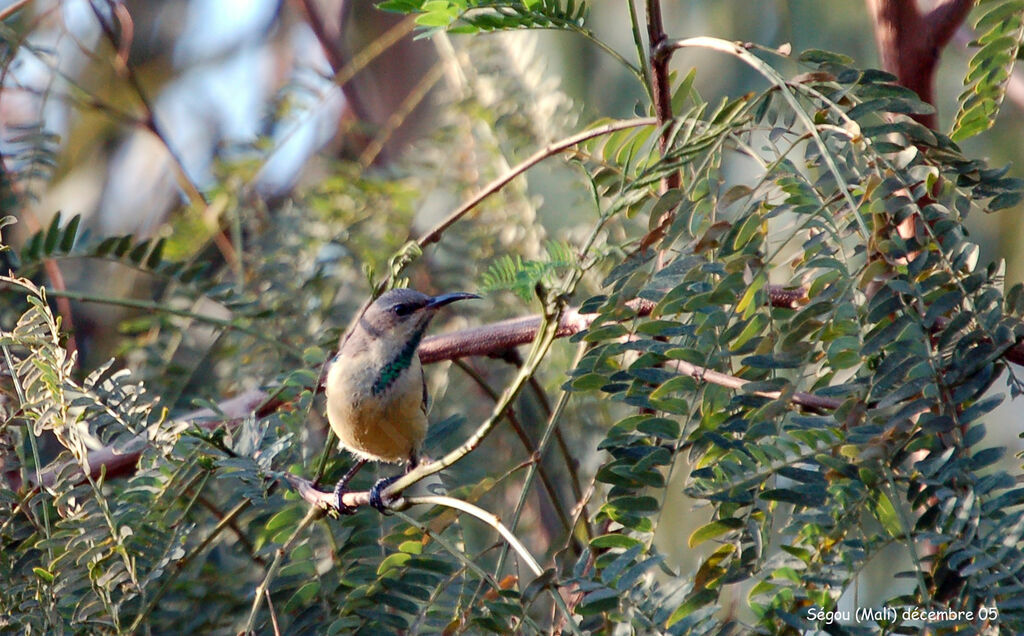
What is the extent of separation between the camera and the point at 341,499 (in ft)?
7.04

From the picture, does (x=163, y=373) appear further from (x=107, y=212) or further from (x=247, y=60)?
(x=247, y=60)

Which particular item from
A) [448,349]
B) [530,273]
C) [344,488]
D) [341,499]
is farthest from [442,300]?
[530,273]

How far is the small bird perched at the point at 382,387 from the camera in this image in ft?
→ 8.75

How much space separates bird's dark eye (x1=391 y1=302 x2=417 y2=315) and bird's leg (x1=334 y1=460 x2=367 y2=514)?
498 millimetres

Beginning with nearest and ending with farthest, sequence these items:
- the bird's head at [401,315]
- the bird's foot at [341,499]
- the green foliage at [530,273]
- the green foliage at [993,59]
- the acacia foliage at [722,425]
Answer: the acacia foliage at [722,425] → the green foliage at [530,273] → the green foliage at [993,59] → the bird's foot at [341,499] → the bird's head at [401,315]

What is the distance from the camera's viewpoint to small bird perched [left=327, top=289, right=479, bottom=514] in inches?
105

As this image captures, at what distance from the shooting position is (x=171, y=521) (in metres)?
→ 2.21

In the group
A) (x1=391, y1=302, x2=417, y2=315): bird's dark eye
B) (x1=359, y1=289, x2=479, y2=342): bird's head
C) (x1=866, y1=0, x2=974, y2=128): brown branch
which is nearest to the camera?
(x1=866, y1=0, x2=974, y2=128): brown branch

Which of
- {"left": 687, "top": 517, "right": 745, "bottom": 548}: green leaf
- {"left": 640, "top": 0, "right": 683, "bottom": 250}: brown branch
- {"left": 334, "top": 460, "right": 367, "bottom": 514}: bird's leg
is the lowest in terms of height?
{"left": 334, "top": 460, "right": 367, "bottom": 514}: bird's leg

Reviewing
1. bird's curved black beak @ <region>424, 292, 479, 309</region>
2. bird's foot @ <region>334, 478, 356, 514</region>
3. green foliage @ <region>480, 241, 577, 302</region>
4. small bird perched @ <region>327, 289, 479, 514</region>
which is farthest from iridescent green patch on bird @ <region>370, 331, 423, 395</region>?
green foliage @ <region>480, 241, 577, 302</region>

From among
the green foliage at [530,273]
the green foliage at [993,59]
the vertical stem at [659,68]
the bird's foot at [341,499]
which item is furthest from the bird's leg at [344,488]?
the green foliage at [993,59]

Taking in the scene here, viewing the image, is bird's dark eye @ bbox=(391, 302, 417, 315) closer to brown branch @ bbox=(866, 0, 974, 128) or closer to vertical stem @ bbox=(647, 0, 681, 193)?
vertical stem @ bbox=(647, 0, 681, 193)

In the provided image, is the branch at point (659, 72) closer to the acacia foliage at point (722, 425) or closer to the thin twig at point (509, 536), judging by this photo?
the acacia foliage at point (722, 425)

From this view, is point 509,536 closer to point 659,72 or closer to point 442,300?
point 659,72
